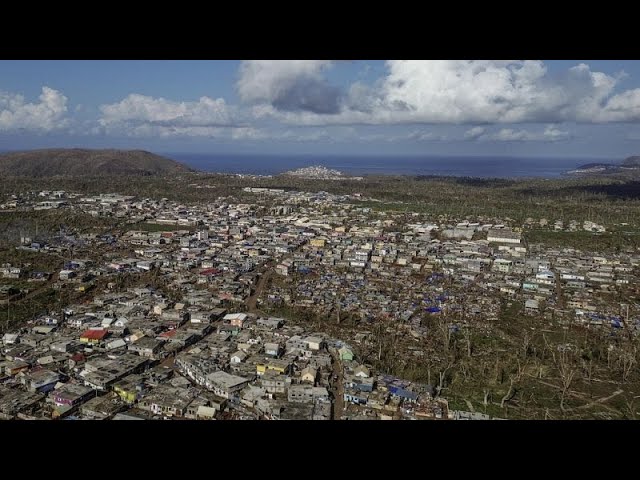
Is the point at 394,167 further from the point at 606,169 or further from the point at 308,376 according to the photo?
the point at 308,376

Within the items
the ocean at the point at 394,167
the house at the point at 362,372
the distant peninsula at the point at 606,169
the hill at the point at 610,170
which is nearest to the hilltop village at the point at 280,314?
the house at the point at 362,372

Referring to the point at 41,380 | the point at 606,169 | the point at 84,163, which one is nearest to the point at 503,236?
the point at 41,380

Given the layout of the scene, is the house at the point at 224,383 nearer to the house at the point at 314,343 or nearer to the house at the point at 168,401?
the house at the point at 168,401

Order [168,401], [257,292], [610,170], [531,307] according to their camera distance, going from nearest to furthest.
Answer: [168,401]
[531,307]
[257,292]
[610,170]
